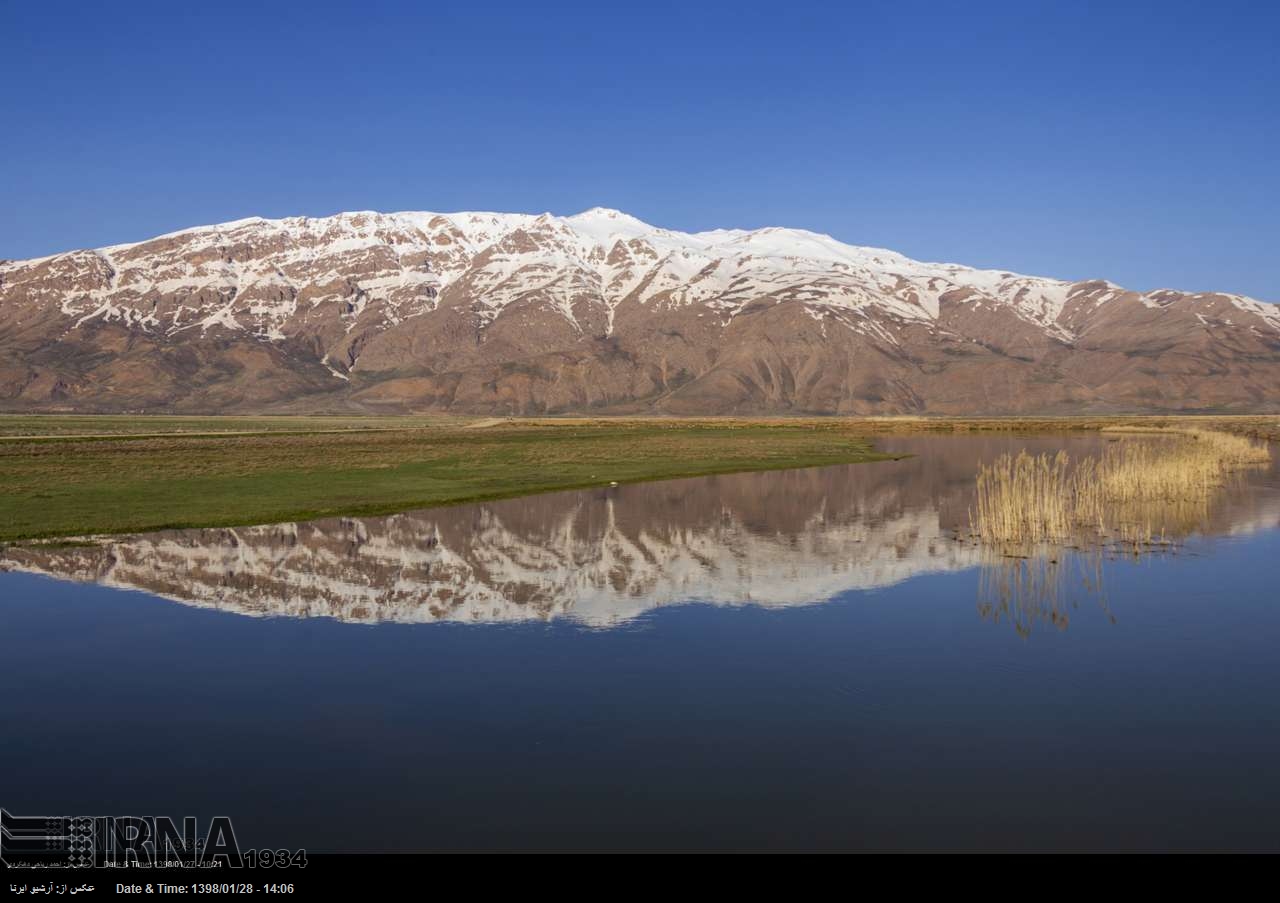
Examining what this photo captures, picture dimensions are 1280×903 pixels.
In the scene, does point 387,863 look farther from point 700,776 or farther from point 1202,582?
point 1202,582

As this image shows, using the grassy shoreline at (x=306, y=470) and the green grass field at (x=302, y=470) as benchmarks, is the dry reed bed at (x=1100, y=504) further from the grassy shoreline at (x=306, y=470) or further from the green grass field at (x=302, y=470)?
the green grass field at (x=302, y=470)

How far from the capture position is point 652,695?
15016 millimetres

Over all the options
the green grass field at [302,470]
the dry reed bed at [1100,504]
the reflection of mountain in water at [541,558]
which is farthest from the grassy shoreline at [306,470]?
the dry reed bed at [1100,504]

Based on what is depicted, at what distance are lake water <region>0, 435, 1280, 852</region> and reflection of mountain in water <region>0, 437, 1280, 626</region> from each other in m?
0.17

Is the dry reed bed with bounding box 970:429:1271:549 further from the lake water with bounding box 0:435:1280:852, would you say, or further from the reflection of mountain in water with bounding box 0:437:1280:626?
the lake water with bounding box 0:435:1280:852

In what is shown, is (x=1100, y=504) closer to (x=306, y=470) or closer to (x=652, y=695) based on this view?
(x=652, y=695)

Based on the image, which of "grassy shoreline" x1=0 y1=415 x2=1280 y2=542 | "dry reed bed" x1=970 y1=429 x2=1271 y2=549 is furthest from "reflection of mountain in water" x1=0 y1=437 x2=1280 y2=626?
"grassy shoreline" x1=0 y1=415 x2=1280 y2=542

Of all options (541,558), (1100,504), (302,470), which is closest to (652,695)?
(541,558)

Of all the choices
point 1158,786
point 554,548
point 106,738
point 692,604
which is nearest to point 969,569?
point 692,604

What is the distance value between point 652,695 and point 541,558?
41.6ft

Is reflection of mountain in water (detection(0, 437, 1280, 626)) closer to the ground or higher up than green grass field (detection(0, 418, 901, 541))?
closer to the ground

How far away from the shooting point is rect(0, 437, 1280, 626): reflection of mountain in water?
22047 millimetres

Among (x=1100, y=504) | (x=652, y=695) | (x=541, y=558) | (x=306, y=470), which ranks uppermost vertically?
(x=306, y=470)

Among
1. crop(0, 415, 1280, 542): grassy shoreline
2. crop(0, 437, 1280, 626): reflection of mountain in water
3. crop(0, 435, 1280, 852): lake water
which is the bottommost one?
crop(0, 435, 1280, 852): lake water
